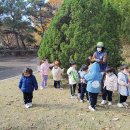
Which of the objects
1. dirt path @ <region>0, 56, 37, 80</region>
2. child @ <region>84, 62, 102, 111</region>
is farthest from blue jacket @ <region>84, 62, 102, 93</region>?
dirt path @ <region>0, 56, 37, 80</region>

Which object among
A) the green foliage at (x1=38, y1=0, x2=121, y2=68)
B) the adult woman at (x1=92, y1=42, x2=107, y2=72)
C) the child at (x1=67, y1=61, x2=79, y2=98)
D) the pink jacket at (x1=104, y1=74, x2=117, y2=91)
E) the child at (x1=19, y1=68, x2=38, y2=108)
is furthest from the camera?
the green foliage at (x1=38, y1=0, x2=121, y2=68)

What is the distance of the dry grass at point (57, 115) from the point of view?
8.23 metres

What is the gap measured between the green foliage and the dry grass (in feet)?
6.01

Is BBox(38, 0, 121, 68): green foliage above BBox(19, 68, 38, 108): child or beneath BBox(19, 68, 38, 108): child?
above

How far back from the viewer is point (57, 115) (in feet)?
29.6

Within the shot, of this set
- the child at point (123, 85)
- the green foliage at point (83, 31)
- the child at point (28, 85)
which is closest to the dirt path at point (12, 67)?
the green foliage at point (83, 31)

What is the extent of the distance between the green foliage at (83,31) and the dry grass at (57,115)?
183cm

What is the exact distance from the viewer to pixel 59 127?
8180 millimetres

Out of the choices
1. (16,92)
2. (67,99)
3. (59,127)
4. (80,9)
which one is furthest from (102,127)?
(80,9)

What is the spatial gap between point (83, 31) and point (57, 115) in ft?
13.7

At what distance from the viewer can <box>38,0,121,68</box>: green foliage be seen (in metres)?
12.2

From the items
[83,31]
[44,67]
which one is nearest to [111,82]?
[83,31]

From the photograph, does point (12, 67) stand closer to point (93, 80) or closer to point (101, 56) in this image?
point (101, 56)

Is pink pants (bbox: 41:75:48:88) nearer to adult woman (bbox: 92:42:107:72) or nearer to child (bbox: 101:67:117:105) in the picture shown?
adult woman (bbox: 92:42:107:72)
